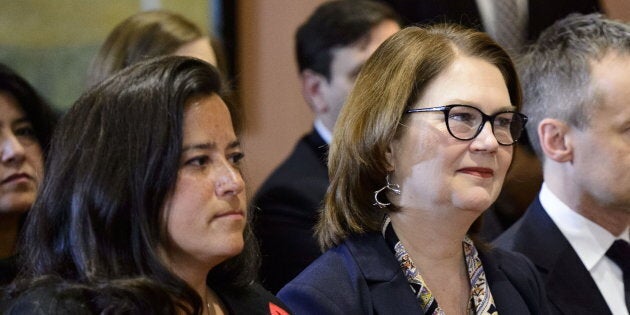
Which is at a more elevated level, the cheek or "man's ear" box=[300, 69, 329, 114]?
the cheek

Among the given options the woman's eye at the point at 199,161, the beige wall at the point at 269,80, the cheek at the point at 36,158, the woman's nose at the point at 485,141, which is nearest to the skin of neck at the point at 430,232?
the woman's nose at the point at 485,141

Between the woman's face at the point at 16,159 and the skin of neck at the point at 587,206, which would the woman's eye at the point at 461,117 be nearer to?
the skin of neck at the point at 587,206

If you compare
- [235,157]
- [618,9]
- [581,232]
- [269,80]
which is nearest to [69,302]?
[235,157]

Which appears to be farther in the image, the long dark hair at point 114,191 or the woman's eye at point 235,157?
the woman's eye at point 235,157

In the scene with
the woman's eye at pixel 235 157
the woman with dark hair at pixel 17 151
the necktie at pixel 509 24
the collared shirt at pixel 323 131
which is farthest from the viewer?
the necktie at pixel 509 24

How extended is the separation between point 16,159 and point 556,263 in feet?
4.49

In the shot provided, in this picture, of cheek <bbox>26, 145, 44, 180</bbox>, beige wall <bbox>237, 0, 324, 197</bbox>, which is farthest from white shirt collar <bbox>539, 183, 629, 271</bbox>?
beige wall <bbox>237, 0, 324, 197</bbox>

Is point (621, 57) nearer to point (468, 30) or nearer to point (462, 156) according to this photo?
point (468, 30)

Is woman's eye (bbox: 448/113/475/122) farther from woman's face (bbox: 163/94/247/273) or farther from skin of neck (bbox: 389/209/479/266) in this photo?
woman's face (bbox: 163/94/247/273)

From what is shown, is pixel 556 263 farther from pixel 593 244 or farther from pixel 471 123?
pixel 471 123

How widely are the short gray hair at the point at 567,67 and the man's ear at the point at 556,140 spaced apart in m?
0.02

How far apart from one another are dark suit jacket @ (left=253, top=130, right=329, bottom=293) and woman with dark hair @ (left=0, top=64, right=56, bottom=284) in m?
0.69

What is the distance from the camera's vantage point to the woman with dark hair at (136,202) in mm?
1926

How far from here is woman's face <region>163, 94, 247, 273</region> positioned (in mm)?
1994
